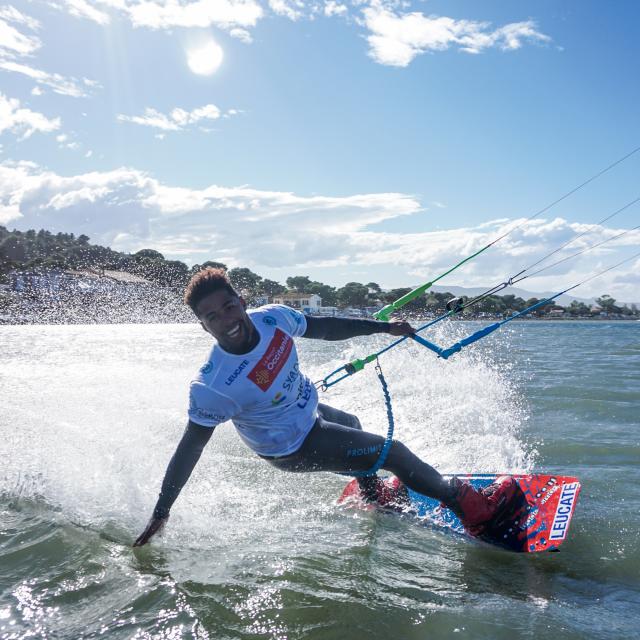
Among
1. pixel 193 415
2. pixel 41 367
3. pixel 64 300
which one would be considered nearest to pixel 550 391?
pixel 193 415

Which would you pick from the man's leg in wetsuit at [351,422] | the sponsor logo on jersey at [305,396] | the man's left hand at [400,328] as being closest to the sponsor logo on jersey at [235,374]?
the sponsor logo on jersey at [305,396]

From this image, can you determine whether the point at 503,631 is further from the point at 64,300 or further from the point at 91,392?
the point at 64,300

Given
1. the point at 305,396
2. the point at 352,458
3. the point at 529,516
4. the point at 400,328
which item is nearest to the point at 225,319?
the point at 305,396

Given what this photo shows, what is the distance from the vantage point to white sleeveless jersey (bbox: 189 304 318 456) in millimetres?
3572

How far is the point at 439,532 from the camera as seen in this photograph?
4617 millimetres

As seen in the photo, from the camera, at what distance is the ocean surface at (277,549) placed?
3.17m

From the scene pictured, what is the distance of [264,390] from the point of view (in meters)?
3.74

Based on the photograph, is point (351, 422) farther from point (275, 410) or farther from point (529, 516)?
point (529, 516)

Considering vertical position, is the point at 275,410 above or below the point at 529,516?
above

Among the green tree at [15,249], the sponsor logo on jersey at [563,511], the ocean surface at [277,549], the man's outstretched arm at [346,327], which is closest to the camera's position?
the ocean surface at [277,549]

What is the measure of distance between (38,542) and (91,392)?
7.56 metres

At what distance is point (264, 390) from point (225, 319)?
54 centimetres

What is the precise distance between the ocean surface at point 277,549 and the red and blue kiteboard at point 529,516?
11cm

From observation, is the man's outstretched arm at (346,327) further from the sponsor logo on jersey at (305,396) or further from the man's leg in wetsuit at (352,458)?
the man's leg in wetsuit at (352,458)
